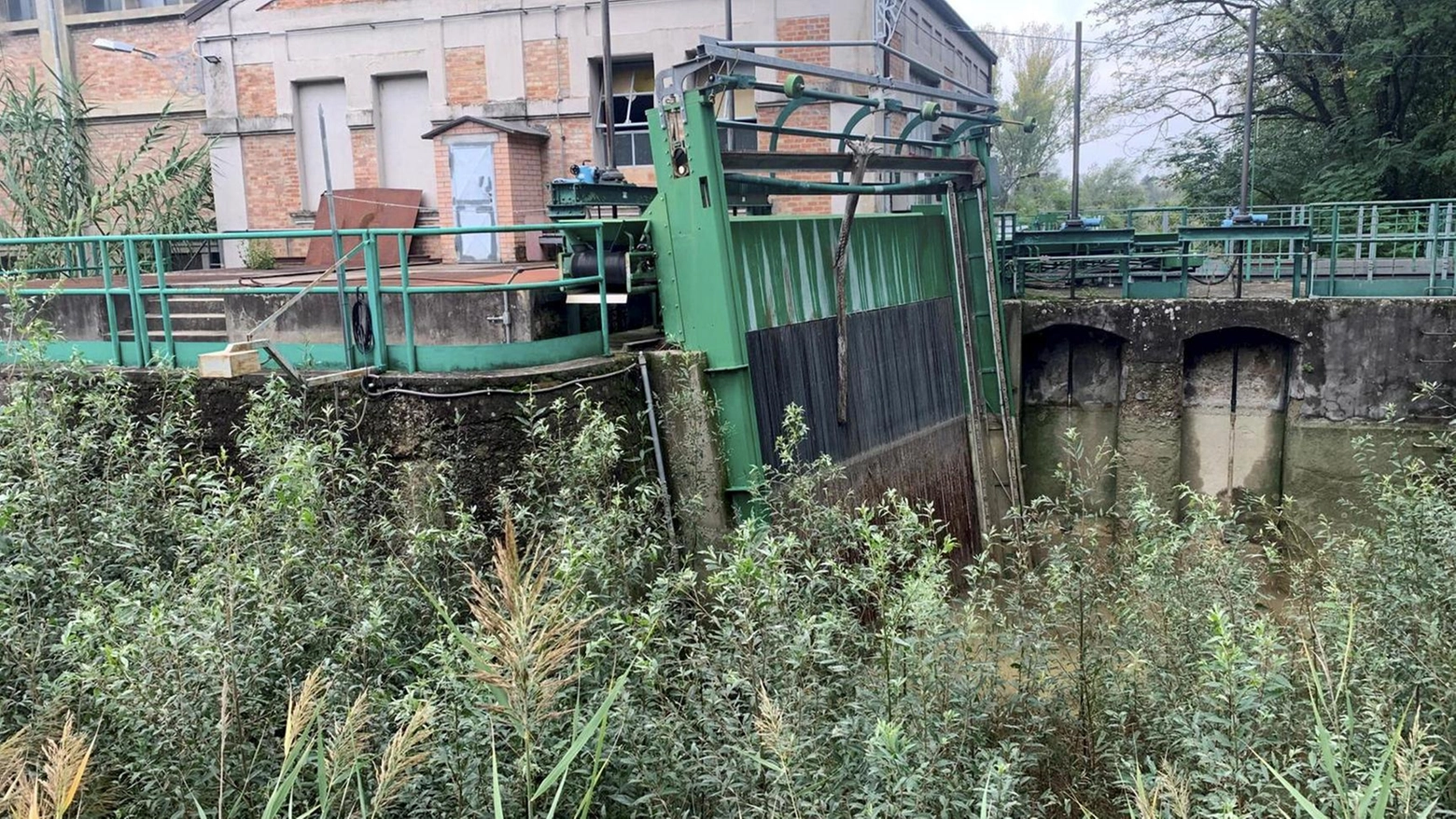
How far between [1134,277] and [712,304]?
8915 mm

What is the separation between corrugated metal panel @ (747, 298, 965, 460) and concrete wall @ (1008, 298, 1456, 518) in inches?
74.4

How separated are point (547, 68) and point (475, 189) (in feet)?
7.48

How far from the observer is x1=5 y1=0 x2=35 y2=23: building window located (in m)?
22.5

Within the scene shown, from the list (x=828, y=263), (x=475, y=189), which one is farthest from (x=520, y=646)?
(x=475, y=189)

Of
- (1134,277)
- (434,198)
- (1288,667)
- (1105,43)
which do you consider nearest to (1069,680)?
(1288,667)

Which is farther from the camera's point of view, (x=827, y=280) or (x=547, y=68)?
(x=547, y=68)

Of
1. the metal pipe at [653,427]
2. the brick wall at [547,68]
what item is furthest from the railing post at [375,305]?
the brick wall at [547,68]

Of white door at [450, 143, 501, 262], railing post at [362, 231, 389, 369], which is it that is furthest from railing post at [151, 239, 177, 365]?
white door at [450, 143, 501, 262]

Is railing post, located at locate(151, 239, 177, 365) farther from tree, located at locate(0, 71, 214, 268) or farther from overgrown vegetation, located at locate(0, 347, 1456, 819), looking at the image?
tree, located at locate(0, 71, 214, 268)

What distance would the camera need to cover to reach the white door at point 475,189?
1627 cm

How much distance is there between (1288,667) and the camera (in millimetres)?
5078

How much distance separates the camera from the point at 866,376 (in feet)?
32.7

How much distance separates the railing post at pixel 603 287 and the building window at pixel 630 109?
30.9 ft

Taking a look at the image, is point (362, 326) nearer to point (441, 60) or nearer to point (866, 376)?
point (866, 376)
